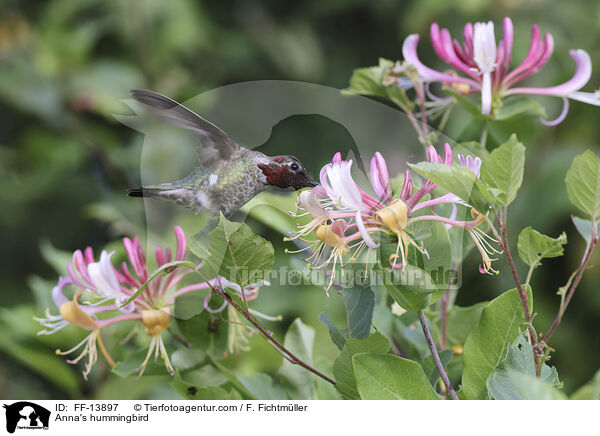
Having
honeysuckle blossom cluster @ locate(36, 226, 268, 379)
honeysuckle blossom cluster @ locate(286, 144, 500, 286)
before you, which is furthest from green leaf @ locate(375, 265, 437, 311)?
honeysuckle blossom cluster @ locate(36, 226, 268, 379)

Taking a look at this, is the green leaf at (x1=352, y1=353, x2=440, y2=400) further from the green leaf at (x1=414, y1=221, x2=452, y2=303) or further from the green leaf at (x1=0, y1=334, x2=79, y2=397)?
the green leaf at (x1=0, y1=334, x2=79, y2=397)

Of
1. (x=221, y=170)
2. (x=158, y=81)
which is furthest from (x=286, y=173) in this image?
(x=158, y=81)

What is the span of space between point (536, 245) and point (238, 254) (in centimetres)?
21

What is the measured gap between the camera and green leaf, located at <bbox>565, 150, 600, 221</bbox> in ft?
1.45

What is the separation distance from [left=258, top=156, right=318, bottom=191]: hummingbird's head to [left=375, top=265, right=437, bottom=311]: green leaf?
0.25 feet

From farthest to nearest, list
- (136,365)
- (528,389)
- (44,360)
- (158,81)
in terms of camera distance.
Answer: (158,81), (44,360), (136,365), (528,389)

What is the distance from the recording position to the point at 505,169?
1.31ft

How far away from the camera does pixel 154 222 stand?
1.71ft

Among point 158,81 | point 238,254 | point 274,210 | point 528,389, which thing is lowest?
point 528,389

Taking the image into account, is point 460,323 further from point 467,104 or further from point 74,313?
point 74,313

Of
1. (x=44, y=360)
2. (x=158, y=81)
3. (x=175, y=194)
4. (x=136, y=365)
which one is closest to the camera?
(x=175, y=194)

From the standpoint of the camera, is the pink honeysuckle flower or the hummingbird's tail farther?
the pink honeysuckle flower

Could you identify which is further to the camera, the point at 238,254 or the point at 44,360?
the point at 44,360

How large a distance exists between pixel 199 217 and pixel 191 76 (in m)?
1.57
